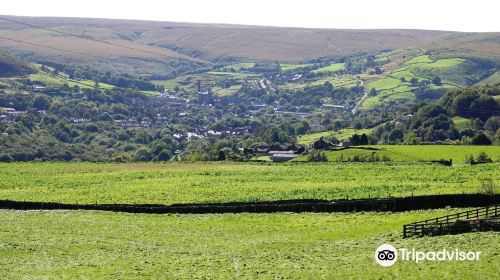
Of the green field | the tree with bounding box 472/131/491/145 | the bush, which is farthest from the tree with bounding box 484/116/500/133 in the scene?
the bush

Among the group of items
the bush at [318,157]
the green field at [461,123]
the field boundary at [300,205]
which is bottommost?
the green field at [461,123]

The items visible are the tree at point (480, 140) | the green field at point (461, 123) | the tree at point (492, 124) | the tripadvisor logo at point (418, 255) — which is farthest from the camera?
the green field at point (461, 123)

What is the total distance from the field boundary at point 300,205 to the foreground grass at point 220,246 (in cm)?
213

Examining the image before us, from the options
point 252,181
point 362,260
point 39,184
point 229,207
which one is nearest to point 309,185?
point 252,181

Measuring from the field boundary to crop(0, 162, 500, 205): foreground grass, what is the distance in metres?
3.76

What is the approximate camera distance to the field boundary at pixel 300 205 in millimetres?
72750

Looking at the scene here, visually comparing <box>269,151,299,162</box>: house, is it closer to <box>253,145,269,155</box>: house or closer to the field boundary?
<box>253,145,269,155</box>: house

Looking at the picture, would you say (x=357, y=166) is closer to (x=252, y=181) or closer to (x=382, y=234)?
(x=252, y=181)

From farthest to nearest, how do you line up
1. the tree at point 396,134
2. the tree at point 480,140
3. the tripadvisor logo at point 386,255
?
1. the tree at point 396,134
2. the tree at point 480,140
3. the tripadvisor logo at point 386,255

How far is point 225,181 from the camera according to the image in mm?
100438

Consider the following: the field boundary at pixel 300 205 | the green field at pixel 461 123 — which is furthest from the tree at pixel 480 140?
the field boundary at pixel 300 205

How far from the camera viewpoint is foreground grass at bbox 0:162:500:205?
85750 mm

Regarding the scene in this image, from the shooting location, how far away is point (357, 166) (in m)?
112

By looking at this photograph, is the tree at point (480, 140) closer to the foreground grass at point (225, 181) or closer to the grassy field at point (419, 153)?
the grassy field at point (419, 153)
